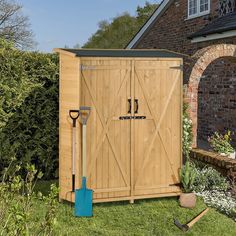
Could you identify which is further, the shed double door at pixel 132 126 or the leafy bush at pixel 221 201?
the leafy bush at pixel 221 201

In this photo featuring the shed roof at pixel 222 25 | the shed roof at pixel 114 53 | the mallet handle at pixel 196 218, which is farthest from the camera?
the shed roof at pixel 222 25

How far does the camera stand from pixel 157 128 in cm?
743

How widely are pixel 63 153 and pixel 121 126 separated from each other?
107 cm

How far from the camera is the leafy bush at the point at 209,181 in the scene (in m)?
8.16

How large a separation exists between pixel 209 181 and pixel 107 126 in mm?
2533

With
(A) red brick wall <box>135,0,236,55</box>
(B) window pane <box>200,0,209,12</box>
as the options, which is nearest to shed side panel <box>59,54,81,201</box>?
(A) red brick wall <box>135,0,236,55</box>

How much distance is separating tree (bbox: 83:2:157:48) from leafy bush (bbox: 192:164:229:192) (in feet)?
96.5

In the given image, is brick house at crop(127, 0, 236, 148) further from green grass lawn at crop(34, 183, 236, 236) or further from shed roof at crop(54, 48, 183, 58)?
green grass lawn at crop(34, 183, 236, 236)

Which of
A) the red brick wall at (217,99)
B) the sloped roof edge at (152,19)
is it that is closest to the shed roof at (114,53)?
→ the red brick wall at (217,99)

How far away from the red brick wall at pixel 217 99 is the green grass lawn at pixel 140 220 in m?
5.79

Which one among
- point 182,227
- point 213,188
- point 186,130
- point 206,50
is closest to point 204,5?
point 206,50

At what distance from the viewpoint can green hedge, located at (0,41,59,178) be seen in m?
8.48

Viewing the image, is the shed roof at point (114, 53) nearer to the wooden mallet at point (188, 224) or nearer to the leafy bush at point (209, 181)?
the leafy bush at point (209, 181)

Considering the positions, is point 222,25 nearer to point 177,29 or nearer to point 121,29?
point 177,29
